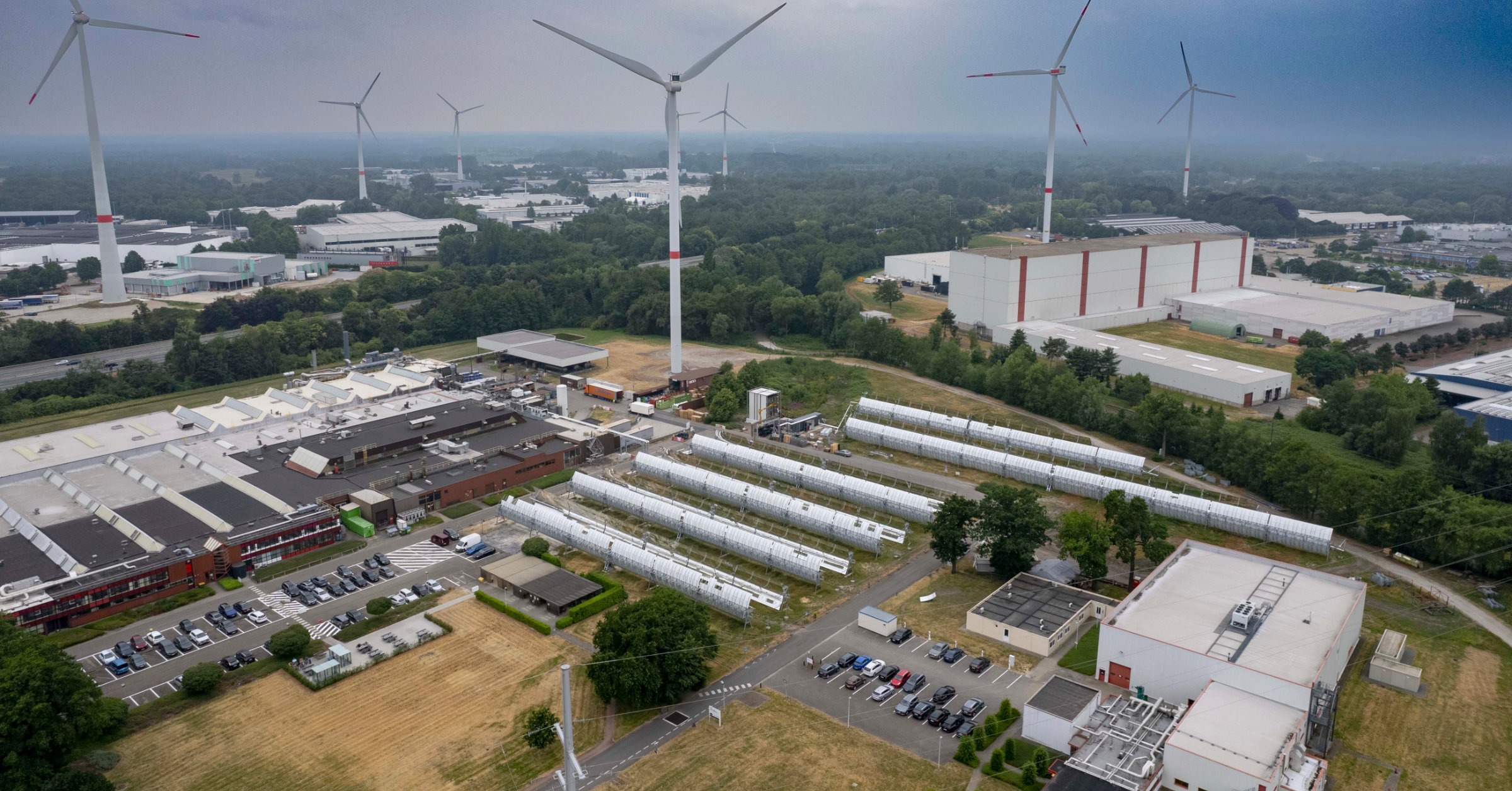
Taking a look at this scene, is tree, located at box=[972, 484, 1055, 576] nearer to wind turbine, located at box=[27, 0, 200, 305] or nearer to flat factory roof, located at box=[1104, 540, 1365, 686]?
flat factory roof, located at box=[1104, 540, 1365, 686]

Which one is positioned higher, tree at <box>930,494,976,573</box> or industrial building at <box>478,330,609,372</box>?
industrial building at <box>478,330,609,372</box>

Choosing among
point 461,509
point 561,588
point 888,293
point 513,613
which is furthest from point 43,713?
point 888,293

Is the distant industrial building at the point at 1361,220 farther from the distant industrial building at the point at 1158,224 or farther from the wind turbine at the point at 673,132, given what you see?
the wind turbine at the point at 673,132

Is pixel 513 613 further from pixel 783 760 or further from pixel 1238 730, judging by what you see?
pixel 1238 730

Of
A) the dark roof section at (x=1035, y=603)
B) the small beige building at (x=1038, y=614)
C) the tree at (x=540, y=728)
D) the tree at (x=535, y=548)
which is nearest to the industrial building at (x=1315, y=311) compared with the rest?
the dark roof section at (x=1035, y=603)

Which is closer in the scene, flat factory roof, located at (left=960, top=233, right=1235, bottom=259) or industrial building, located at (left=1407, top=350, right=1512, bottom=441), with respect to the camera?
industrial building, located at (left=1407, top=350, right=1512, bottom=441)

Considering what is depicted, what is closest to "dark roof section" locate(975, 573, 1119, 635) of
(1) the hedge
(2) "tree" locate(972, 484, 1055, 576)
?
(2) "tree" locate(972, 484, 1055, 576)
